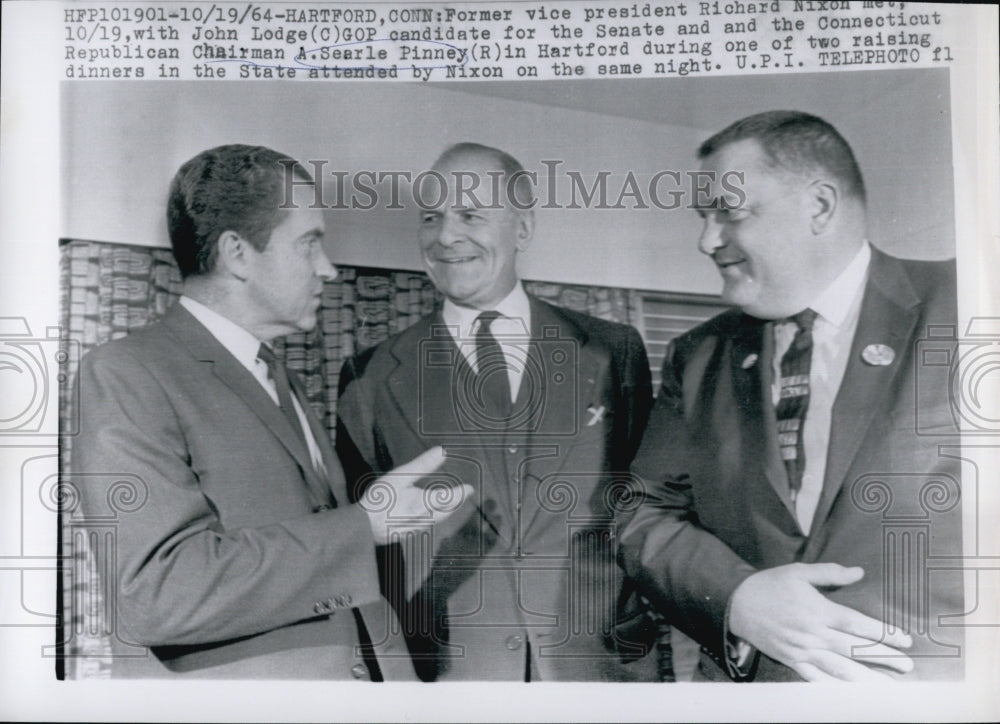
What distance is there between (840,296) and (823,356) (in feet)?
0.52

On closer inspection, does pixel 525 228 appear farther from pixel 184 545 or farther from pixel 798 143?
pixel 184 545

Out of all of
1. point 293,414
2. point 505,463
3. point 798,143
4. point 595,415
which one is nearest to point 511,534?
point 505,463

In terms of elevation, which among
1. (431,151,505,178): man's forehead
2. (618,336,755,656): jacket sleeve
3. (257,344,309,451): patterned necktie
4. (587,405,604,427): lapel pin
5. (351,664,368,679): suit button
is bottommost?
(351,664,368,679): suit button

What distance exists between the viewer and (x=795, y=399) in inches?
97.0

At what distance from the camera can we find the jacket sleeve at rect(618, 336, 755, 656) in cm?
245

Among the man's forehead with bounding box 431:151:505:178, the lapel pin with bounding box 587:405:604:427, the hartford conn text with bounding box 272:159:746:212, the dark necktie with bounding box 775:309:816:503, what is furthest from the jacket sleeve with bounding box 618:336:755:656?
the man's forehead with bounding box 431:151:505:178

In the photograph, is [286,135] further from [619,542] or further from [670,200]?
[619,542]

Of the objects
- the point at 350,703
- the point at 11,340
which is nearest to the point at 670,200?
the point at 350,703

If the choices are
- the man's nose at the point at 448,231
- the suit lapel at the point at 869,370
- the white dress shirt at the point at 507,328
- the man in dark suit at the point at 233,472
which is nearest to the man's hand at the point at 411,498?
the man in dark suit at the point at 233,472

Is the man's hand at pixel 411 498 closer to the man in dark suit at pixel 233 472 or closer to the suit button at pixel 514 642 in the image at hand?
the man in dark suit at pixel 233 472

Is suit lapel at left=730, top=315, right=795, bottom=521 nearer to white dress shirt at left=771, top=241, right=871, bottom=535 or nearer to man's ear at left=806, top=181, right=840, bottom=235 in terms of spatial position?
white dress shirt at left=771, top=241, right=871, bottom=535

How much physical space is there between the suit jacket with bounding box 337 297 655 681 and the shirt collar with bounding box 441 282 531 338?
0.14 metres

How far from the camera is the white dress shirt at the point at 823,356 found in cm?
244

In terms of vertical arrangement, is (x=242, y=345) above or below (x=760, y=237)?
below
